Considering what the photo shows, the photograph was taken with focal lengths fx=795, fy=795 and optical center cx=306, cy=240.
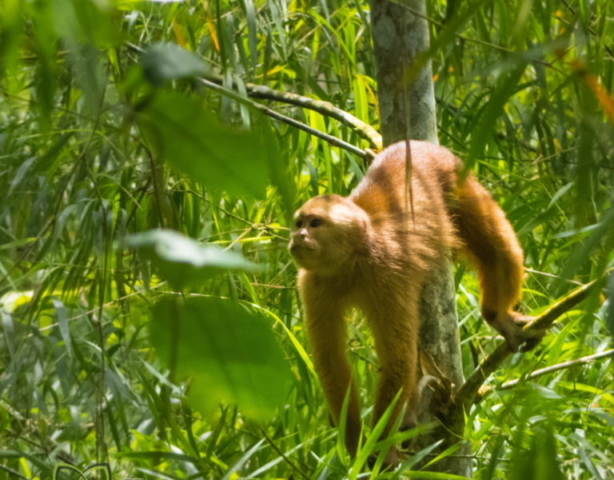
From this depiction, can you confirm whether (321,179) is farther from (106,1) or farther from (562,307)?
(106,1)

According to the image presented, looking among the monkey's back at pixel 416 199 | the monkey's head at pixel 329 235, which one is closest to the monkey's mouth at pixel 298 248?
the monkey's head at pixel 329 235

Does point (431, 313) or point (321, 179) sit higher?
point (321, 179)

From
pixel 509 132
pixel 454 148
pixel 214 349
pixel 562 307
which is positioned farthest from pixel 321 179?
pixel 214 349

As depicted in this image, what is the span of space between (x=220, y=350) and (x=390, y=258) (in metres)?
2.40

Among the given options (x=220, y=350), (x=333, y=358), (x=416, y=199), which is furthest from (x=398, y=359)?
(x=220, y=350)

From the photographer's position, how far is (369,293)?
274 cm

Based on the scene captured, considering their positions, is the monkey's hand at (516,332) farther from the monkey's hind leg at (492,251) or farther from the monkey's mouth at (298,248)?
the monkey's mouth at (298,248)

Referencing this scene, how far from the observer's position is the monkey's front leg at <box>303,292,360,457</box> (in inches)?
105

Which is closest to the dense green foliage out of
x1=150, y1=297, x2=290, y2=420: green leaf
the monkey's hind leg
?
x1=150, y1=297, x2=290, y2=420: green leaf

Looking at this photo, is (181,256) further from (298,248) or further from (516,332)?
(516,332)

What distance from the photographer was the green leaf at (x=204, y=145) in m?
0.36

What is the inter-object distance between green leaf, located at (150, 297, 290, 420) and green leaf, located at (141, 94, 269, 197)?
0.06 metres

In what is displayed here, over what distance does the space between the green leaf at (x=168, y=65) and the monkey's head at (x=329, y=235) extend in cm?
224

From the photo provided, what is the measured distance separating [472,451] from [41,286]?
1.58m
